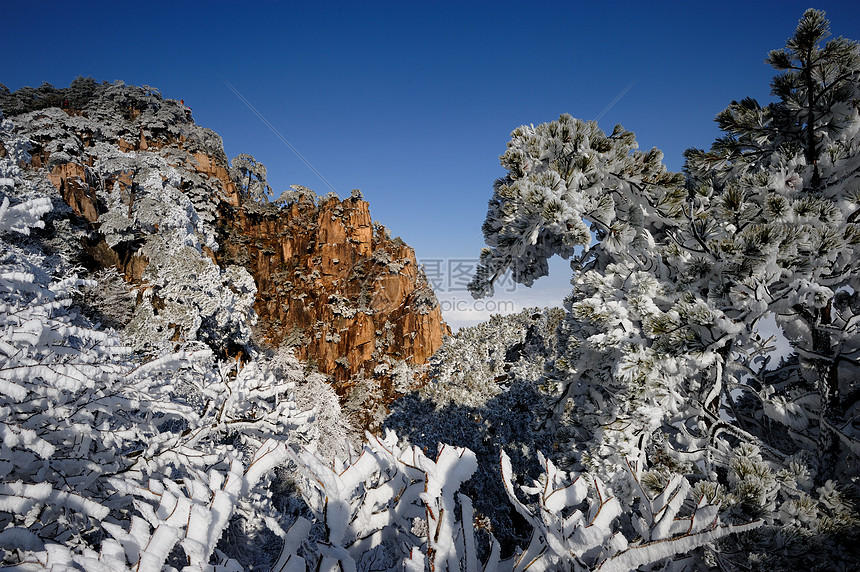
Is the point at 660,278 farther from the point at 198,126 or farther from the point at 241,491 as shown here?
the point at 198,126

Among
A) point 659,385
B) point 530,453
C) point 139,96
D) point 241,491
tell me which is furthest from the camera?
point 139,96

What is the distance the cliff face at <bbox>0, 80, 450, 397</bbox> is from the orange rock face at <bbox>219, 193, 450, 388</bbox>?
0.18 ft

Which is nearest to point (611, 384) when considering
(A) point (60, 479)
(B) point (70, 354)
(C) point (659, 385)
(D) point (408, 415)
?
(C) point (659, 385)

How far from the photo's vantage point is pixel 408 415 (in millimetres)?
10602

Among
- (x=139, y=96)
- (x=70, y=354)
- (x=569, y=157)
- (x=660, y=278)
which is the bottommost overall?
(x=70, y=354)

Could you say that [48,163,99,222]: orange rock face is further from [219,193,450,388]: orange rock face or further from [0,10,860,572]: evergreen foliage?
[0,10,860,572]: evergreen foliage

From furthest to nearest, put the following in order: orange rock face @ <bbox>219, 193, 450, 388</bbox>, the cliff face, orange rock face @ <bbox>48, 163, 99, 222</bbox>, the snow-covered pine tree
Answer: orange rock face @ <bbox>219, 193, 450, 388</bbox>
orange rock face @ <bbox>48, 163, 99, 222</bbox>
the cliff face
the snow-covered pine tree

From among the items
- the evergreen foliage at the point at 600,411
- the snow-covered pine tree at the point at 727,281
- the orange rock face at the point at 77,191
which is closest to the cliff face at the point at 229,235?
the orange rock face at the point at 77,191

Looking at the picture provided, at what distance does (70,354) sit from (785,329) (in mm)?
4997

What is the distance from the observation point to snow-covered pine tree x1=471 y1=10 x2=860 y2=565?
7.07 ft

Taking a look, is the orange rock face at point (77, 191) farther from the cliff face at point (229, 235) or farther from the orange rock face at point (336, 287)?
the orange rock face at point (336, 287)

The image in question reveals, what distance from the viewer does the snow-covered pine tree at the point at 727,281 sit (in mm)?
2154

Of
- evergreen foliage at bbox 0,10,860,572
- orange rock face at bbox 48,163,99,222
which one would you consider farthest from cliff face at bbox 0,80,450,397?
evergreen foliage at bbox 0,10,860,572

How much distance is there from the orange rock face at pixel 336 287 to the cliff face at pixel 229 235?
6cm
